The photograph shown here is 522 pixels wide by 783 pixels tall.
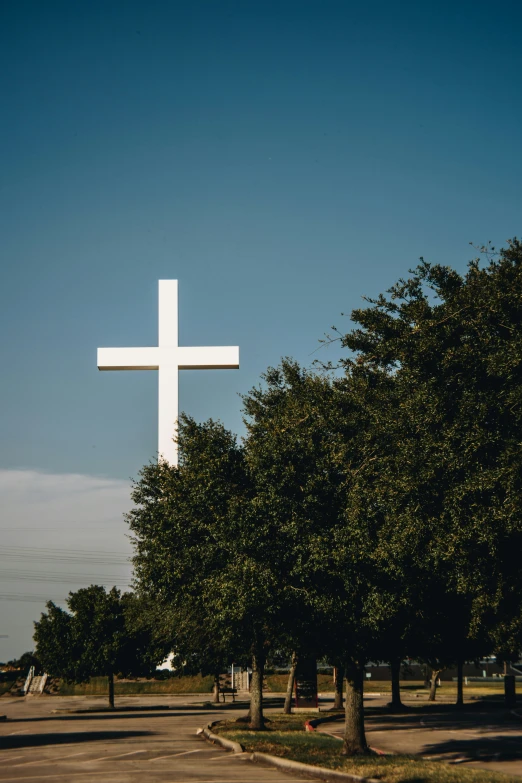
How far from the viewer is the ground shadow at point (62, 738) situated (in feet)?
92.0

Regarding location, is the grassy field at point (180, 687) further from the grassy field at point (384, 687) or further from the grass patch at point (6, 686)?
the grass patch at point (6, 686)

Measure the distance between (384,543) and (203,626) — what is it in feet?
37.3

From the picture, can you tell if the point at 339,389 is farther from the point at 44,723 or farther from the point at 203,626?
the point at 44,723

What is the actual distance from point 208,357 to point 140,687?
198 ft

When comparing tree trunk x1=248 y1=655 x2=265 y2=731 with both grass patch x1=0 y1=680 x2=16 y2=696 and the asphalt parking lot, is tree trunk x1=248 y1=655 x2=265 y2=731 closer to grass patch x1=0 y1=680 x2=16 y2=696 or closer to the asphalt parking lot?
the asphalt parking lot

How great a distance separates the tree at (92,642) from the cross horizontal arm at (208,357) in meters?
27.5

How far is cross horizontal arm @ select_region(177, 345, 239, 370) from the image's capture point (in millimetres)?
27266

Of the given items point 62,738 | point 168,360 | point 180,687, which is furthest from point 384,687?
point 168,360

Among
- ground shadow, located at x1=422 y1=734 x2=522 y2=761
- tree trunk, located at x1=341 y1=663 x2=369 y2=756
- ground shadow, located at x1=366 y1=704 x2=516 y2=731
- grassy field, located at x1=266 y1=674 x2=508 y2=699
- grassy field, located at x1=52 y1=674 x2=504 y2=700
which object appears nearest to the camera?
tree trunk, located at x1=341 y1=663 x2=369 y2=756

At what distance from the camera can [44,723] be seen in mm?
40750

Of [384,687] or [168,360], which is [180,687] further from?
[168,360]

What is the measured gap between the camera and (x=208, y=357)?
27359 millimetres

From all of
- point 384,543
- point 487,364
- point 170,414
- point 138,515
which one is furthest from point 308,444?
point 138,515

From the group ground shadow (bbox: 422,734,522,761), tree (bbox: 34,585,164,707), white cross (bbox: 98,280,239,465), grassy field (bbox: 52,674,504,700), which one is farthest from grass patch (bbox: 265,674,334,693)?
white cross (bbox: 98,280,239,465)
